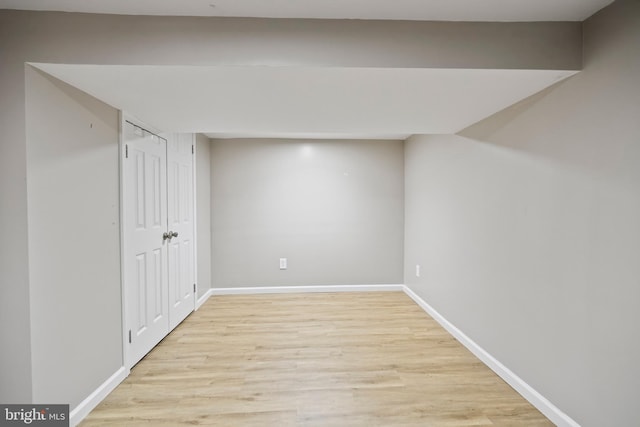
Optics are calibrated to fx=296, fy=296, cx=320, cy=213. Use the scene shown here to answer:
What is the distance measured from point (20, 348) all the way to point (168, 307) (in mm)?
1401

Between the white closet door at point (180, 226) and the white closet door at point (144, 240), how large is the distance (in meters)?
0.12

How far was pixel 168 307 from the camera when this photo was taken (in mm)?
2760

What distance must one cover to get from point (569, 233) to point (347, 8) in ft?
5.18

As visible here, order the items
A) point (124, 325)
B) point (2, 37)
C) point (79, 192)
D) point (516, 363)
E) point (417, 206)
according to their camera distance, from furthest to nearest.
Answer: point (417, 206) < point (124, 325) < point (516, 363) < point (79, 192) < point (2, 37)

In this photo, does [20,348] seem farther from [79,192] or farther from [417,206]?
[417,206]

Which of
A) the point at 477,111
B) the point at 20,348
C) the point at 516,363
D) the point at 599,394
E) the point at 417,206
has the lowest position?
the point at 516,363

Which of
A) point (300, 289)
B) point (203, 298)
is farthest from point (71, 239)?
point (300, 289)

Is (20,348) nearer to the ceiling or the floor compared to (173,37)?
nearer to the floor

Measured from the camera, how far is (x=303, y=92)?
5.50ft

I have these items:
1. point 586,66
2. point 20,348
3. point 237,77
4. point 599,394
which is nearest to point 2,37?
point 237,77
